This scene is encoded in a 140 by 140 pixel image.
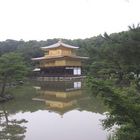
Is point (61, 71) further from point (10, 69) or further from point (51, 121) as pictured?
point (51, 121)

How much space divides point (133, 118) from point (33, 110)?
1169 cm

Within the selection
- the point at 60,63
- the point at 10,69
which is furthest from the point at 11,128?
the point at 60,63

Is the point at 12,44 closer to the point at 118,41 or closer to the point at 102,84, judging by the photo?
the point at 118,41

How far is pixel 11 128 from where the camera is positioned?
11.9 meters

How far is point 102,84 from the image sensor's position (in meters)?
5.73

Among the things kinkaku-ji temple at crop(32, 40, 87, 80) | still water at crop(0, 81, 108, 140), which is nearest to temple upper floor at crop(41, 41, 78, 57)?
kinkaku-ji temple at crop(32, 40, 87, 80)

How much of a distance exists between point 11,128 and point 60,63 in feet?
108

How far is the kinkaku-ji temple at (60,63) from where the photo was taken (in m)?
44.2

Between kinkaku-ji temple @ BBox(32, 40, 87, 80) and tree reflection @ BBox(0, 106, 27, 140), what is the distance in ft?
92.9

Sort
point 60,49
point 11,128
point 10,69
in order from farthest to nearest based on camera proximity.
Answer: point 60,49, point 10,69, point 11,128

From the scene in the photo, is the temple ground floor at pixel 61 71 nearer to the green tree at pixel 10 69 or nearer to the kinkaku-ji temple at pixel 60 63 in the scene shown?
the kinkaku-ji temple at pixel 60 63

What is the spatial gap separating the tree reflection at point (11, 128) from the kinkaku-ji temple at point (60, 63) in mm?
28303

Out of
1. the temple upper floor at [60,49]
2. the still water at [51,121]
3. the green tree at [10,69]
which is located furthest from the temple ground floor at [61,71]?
the still water at [51,121]

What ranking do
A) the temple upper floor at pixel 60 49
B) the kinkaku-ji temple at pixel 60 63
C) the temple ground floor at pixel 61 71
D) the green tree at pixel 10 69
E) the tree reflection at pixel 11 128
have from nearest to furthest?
1. the tree reflection at pixel 11 128
2. the green tree at pixel 10 69
3. the temple ground floor at pixel 61 71
4. the kinkaku-ji temple at pixel 60 63
5. the temple upper floor at pixel 60 49
